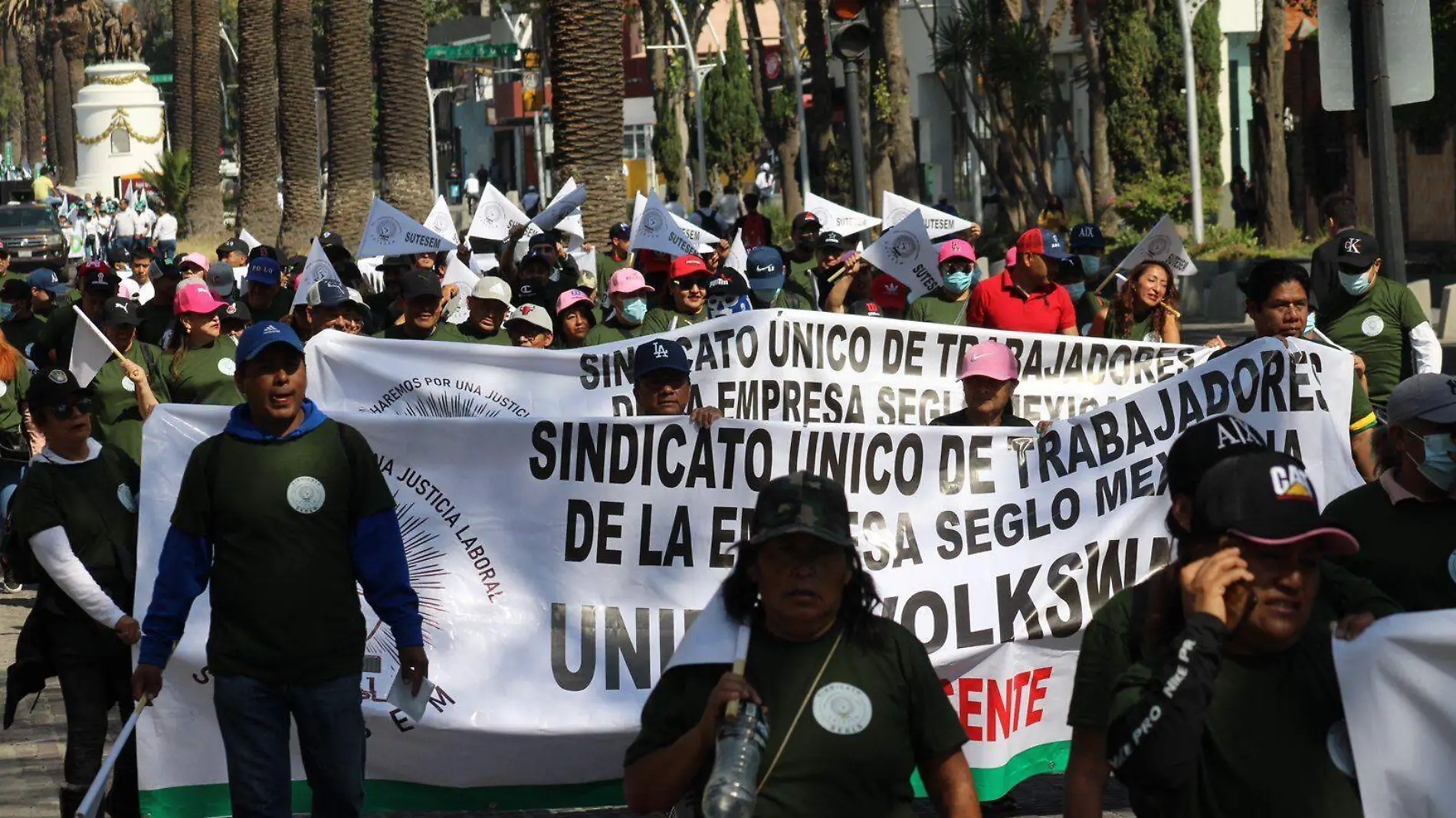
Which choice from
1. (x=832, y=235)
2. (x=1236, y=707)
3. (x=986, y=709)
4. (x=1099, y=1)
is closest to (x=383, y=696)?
(x=986, y=709)

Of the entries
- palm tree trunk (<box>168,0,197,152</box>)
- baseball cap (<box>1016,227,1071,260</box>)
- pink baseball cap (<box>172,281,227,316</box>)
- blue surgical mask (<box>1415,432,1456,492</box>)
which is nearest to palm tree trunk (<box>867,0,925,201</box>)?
baseball cap (<box>1016,227,1071,260</box>)

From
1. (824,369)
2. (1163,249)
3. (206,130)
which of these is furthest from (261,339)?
(206,130)

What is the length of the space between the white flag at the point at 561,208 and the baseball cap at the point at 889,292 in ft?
16.1

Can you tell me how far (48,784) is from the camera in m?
7.94

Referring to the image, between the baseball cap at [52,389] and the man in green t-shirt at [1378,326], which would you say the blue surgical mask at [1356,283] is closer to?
the man in green t-shirt at [1378,326]

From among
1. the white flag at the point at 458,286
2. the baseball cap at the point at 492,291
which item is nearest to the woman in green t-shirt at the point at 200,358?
the baseball cap at the point at 492,291

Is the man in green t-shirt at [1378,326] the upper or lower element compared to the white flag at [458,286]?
lower

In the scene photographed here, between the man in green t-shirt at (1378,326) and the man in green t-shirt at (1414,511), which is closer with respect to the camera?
the man in green t-shirt at (1414,511)

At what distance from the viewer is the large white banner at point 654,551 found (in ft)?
21.9

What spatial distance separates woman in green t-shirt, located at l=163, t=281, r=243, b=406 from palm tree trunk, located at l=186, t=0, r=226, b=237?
35.8 meters

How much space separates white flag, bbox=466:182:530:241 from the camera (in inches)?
712

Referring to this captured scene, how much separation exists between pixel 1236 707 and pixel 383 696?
3994 mm

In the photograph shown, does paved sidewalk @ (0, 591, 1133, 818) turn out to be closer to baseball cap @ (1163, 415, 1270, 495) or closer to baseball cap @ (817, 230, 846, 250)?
baseball cap @ (1163, 415, 1270, 495)

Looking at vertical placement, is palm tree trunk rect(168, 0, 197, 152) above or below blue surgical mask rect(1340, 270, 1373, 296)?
above
